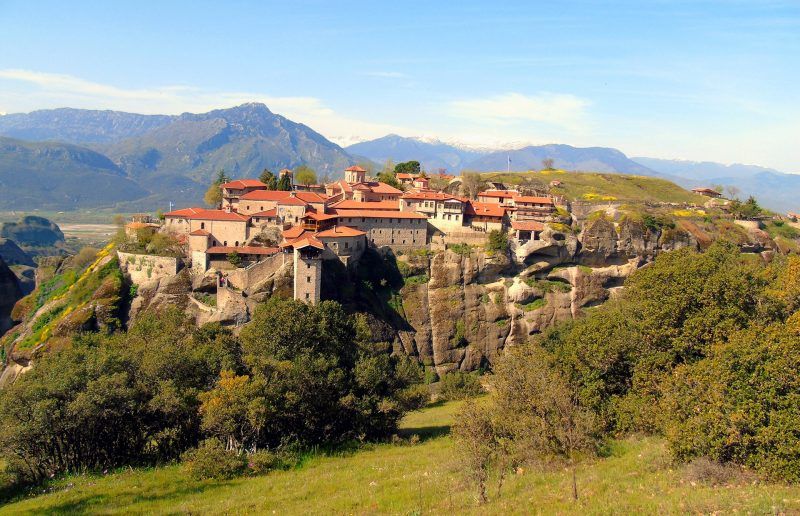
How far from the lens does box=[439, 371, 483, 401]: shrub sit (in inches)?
2258

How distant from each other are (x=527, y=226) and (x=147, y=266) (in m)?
42.8

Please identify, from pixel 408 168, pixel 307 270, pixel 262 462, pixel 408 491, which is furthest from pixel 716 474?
pixel 408 168

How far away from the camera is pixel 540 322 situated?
225 feet

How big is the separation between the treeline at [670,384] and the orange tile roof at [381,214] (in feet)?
125

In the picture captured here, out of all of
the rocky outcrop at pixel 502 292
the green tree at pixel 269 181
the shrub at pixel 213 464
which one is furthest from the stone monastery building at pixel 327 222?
the shrub at pixel 213 464

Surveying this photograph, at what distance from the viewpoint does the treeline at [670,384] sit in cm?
1717

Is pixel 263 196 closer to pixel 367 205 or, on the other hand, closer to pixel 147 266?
pixel 367 205

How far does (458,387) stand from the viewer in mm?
59188

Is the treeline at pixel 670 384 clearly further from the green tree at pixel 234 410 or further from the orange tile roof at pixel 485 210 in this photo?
the orange tile roof at pixel 485 210

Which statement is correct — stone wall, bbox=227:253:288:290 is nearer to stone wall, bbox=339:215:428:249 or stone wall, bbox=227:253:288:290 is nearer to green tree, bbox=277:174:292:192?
stone wall, bbox=339:215:428:249

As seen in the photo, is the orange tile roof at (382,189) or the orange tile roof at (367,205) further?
the orange tile roof at (382,189)

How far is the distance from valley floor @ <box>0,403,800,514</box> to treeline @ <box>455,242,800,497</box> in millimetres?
973

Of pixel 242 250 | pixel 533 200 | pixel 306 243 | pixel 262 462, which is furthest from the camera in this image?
pixel 533 200

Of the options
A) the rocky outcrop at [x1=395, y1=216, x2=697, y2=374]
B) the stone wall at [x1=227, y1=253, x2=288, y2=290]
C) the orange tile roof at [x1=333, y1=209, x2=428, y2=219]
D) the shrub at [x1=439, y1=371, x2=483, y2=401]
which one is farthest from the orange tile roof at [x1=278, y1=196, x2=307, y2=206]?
the shrub at [x1=439, y1=371, x2=483, y2=401]
